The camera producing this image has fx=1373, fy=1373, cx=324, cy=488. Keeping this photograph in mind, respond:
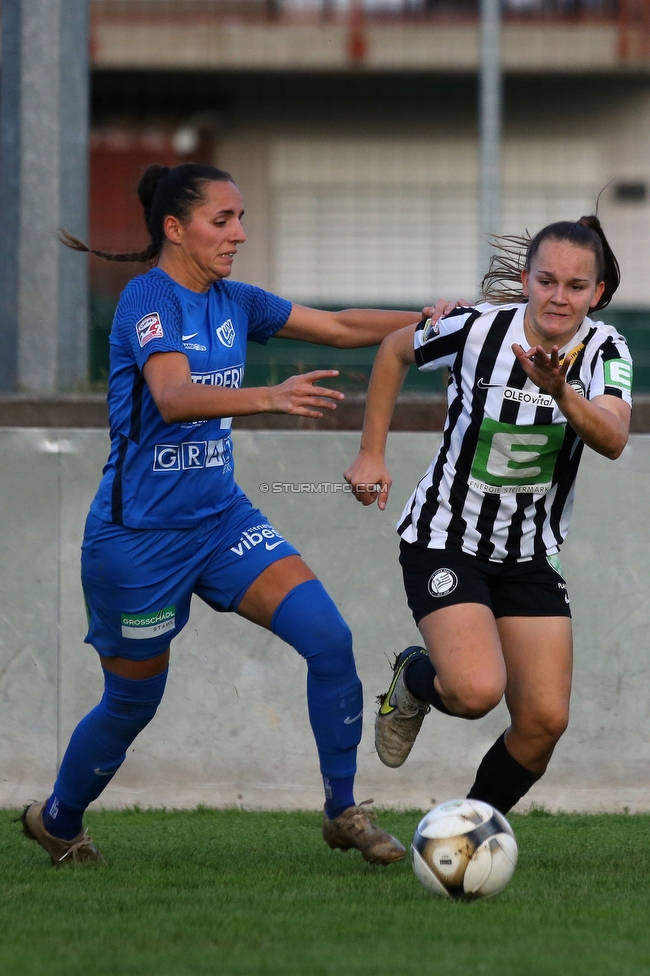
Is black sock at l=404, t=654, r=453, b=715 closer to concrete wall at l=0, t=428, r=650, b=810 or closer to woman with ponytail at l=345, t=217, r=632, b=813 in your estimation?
woman with ponytail at l=345, t=217, r=632, b=813

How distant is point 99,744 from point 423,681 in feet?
3.42

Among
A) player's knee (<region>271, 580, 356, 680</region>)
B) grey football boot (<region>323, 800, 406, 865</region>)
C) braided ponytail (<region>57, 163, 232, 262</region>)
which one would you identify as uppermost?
braided ponytail (<region>57, 163, 232, 262</region>)

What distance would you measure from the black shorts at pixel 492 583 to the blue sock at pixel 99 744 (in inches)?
34.7

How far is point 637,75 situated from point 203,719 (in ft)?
48.0

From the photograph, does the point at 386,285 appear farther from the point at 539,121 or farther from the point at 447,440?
the point at 447,440

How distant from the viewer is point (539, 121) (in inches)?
708

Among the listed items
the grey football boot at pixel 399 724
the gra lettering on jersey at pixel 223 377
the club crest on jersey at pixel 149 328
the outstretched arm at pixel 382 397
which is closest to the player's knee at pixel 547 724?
the grey football boot at pixel 399 724

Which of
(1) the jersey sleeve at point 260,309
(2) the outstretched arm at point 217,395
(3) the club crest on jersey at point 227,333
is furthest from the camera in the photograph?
(1) the jersey sleeve at point 260,309

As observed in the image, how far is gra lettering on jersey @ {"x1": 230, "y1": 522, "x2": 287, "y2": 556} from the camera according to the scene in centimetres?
427

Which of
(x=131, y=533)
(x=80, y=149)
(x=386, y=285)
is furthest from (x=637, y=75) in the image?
(x=131, y=533)

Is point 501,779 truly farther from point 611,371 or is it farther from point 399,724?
point 611,371

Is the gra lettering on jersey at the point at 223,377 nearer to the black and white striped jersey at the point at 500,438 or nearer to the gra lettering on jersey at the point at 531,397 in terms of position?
the black and white striped jersey at the point at 500,438

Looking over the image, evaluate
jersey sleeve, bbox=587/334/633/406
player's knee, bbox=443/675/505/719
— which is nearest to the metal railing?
jersey sleeve, bbox=587/334/633/406

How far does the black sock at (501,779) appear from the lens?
14.1 feet
